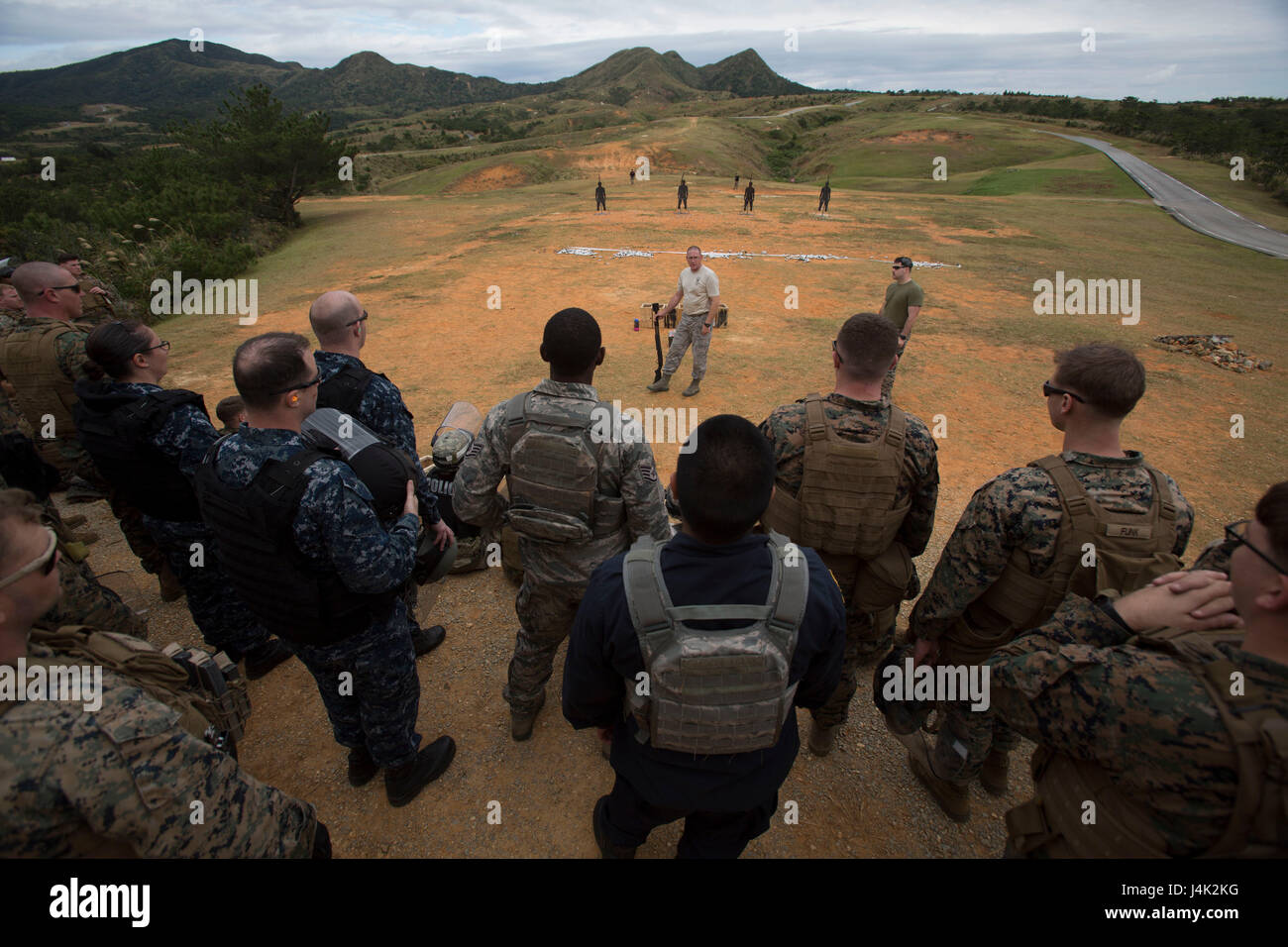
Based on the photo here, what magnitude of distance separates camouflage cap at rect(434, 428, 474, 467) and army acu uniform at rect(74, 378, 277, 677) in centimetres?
150

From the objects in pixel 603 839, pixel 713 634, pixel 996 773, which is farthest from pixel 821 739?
pixel 713 634

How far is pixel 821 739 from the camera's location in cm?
344

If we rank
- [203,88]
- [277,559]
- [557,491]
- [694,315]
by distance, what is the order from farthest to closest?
[203,88]
[694,315]
[557,491]
[277,559]

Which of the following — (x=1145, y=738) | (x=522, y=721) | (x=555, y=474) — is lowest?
(x=522, y=721)

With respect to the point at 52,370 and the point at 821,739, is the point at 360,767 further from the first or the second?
the point at 52,370

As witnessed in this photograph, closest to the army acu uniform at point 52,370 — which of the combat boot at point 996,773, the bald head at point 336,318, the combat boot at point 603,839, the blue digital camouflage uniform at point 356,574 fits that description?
the bald head at point 336,318

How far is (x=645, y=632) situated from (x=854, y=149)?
2496 inches

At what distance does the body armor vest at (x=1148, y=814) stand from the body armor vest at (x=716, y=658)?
1.02 metres

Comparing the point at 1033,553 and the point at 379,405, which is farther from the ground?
the point at 379,405

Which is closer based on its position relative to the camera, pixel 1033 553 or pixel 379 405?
pixel 1033 553

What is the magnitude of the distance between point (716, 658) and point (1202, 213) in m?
38.6

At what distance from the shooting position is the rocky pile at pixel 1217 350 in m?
9.82

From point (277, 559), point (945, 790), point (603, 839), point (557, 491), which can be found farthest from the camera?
point (945, 790)
